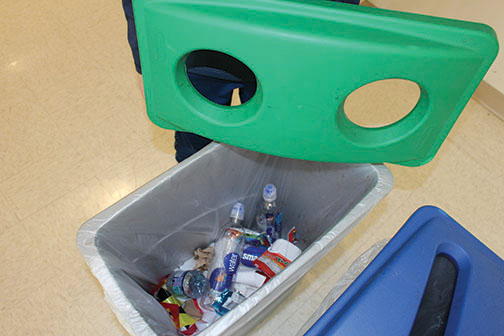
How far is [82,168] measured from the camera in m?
1.35

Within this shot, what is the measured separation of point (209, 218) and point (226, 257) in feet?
0.38

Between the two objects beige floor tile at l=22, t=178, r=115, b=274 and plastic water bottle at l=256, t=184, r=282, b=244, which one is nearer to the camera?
plastic water bottle at l=256, t=184, r=282, b=244

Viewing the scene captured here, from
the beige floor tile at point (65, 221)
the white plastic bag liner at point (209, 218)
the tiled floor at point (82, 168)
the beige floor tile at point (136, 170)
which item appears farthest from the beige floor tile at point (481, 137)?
the beige floor tile at point (65, 221)

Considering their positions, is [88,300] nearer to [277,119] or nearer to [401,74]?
[277,119]

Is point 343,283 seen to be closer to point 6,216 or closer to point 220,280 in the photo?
point 220,280

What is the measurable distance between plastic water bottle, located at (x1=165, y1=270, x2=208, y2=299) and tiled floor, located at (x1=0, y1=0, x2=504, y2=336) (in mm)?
297

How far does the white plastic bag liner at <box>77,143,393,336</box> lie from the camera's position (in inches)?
24.8

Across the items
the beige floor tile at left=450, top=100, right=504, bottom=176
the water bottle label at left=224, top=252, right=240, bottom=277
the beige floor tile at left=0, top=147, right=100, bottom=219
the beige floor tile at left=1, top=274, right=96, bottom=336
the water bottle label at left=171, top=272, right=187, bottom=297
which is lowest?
the beige floor tile at left=1, top=274, right=96, bottom=336

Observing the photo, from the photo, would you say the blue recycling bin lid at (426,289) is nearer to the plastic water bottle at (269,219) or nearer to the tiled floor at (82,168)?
the plastic water bottle at (269,219)

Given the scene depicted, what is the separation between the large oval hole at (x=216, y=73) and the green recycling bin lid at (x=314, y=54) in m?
0.18

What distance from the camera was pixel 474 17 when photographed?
4.60ft

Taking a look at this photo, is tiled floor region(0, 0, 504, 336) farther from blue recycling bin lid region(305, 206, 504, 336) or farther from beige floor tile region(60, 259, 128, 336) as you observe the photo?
blue recycling bin lid region(305, 206, 504, 336)

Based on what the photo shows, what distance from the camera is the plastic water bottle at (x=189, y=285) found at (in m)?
0.89

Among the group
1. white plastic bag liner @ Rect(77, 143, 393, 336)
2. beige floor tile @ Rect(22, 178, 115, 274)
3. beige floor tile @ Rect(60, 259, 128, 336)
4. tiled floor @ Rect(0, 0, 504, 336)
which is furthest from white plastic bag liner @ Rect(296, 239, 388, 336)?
beige floor tile @ Rect(22, 178, 115, 274)
